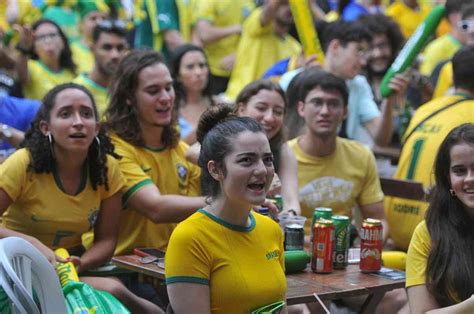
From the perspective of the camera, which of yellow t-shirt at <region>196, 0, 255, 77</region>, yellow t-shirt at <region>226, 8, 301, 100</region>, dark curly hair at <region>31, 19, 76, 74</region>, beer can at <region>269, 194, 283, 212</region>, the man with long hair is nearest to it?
beer can at <region>269, 194, 283, 212</region>

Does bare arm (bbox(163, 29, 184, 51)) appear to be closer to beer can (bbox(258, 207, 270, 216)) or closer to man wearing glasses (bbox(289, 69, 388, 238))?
man wearing glasses (bbox(289, 69, 388, 238))

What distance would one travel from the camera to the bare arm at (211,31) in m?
9.64

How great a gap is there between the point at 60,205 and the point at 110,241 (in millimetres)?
362

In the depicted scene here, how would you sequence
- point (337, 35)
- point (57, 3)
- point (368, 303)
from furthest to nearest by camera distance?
point (57, 3)
point (337, 35)
point (368, 303)

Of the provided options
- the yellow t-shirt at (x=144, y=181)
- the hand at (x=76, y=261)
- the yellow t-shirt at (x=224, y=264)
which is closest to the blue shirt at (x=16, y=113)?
the yellow t-shirt at (x=144, y=181)

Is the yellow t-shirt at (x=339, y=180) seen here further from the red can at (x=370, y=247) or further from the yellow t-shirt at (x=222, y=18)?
the yellow t-shirt at (x=222, y=18)

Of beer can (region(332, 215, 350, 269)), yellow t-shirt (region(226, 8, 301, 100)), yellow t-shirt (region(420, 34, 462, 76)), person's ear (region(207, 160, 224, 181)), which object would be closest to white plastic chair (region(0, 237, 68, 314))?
person's ear (region(207, 160, 224, 181))

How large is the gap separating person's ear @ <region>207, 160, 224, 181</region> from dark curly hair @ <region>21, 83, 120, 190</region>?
1281mm

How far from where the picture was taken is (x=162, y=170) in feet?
17.4

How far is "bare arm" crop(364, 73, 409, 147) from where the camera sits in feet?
23.4

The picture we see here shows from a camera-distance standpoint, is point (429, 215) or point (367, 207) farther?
point (367, 207)

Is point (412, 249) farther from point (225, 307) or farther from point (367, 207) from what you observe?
point (367, 207)

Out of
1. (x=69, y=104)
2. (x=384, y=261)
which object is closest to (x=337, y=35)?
(x=384, y=261)

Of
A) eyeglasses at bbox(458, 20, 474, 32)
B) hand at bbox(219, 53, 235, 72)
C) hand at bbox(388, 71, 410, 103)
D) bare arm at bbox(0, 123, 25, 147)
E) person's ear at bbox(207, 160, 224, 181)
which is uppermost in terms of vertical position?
eyeglasses at bbox(458, 20, 474, 32)
